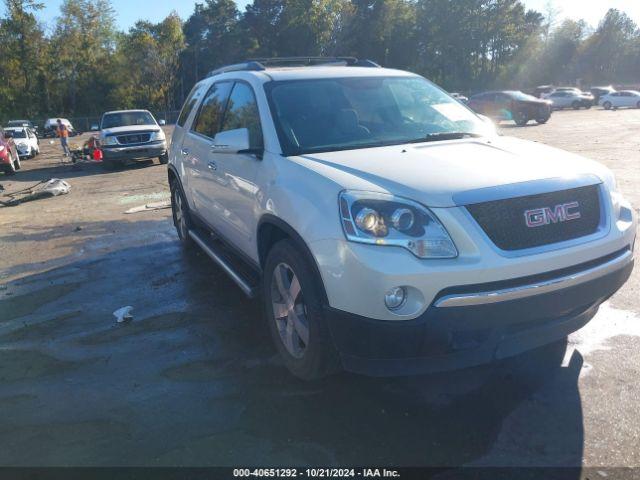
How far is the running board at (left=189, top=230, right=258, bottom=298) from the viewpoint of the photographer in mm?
4266

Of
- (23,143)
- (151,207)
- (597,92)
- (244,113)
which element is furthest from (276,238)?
(597,92)

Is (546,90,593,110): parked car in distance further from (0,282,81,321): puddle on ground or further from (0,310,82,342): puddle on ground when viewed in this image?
(0,310,82,342): puddle on ground

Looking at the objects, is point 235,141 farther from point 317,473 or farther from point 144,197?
point 144,197

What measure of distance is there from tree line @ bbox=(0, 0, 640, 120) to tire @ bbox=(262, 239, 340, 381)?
57.1 meters

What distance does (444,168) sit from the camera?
131 inches

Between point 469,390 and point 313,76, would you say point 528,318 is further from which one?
point 313,76

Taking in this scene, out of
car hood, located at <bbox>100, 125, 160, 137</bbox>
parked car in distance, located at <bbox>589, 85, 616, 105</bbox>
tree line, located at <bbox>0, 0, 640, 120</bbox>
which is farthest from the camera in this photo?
tree line, located at <bbox>0, 0, 640, 120</bbox>

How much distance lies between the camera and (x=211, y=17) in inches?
2731

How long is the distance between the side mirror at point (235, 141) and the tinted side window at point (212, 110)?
1.17 metres

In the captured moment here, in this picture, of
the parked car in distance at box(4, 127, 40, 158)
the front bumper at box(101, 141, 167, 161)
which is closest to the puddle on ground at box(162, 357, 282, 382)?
the front bumper at box(101, 141, 167, 161)

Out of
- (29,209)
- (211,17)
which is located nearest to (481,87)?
(211,17)

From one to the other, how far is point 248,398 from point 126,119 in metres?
16.7

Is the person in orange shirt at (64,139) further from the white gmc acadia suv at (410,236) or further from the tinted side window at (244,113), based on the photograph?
the white gmc acadia suv at (410,236)

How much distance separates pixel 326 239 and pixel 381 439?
3.59ft
